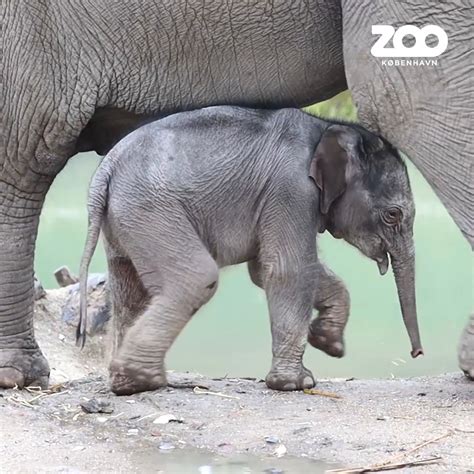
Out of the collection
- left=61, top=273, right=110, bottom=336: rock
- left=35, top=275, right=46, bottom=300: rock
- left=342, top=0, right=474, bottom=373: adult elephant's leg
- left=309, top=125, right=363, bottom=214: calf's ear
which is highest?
left=342, top=0, right=474, bottom=373: adult elephant's leg

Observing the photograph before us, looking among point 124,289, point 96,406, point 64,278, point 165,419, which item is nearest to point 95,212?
point 124,289

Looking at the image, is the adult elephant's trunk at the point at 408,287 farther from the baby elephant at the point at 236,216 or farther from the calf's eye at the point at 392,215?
the calf's eye at the point at 392,215

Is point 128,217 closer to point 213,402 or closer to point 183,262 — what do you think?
point 183,262

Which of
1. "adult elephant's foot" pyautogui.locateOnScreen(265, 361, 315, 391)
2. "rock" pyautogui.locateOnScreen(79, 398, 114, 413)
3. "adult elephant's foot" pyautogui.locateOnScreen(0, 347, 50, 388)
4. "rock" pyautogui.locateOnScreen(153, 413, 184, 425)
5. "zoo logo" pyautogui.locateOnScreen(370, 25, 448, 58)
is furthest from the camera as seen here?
"adult elephant's foot" pyautogui.locateOnScreen(0, 347, 50, 388)

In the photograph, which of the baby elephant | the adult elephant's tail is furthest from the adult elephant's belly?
the adult elephant's tail

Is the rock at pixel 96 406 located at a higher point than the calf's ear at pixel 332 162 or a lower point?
lower

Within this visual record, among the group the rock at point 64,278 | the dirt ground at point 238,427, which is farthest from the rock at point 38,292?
the dirt ground at point 238,427

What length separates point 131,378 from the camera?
4953 mm

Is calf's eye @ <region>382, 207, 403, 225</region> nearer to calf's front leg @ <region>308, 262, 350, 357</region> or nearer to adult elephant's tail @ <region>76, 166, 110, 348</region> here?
calf's front leg @ <region>308, 262, 350, 357</region>

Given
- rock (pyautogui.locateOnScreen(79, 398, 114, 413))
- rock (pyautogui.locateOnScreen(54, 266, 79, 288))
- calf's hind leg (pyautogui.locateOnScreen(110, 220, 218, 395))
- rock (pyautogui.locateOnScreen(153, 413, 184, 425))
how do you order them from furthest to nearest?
rock (pyautogui.locateOnScreen(54, 266, 79, 288)) → calf's hind leg (pyautogui.locateOnScreen(110, 220, 218, 395)) → rock (pyautogui.locateOnScreen(79, 398, 114, 413)) → rock (pyautogui.locateOnScreen(153, 413, 184, 425))

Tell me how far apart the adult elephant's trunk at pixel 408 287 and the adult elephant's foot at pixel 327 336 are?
1.07 ft

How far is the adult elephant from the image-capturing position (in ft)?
15.5

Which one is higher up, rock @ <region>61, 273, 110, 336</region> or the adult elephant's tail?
the adult elephant's tail

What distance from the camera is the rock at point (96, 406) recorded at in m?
4.81
